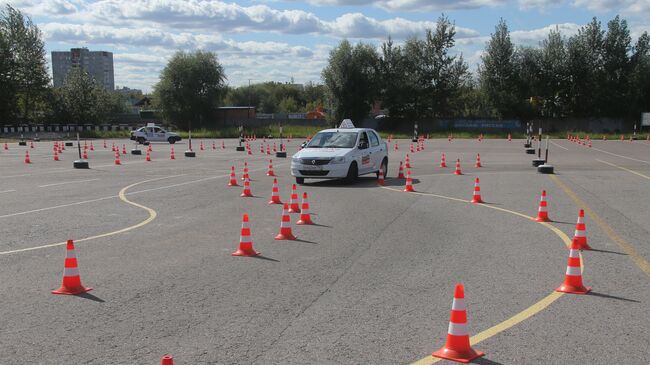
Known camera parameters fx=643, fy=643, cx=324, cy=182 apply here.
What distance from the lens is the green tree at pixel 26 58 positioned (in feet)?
258

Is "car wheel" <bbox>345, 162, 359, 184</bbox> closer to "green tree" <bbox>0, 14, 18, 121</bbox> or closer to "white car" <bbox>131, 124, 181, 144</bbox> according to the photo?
"white car" <bbox>131, 124, 181, 144</bbox>

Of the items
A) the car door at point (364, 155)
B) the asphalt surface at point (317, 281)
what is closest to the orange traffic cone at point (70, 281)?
the asphalt surface at point (317, 281)

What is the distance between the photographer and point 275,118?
87188 mm

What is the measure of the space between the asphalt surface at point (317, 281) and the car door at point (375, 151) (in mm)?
5394

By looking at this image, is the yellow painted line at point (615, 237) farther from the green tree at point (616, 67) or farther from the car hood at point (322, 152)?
the green tree at point (616, 67)

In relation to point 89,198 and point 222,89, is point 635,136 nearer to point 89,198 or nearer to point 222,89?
point 222,89

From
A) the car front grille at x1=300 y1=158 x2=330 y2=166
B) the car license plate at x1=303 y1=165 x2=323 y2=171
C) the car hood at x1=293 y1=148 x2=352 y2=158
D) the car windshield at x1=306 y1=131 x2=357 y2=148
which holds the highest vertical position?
the car windshield at x1=306 y1=131 x2=357 y2=148

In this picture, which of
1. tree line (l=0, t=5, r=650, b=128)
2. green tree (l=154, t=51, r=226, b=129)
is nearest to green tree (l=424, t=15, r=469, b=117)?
tree line (l=0, t=5, r=650, b=128)

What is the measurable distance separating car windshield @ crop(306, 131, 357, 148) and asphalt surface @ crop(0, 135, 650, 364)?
4901 mm

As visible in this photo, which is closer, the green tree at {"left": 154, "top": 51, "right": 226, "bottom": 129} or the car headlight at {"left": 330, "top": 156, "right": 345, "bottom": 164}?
the car headlight at {"left": 330, "top": 156, "right": 345, "bottom": 164}

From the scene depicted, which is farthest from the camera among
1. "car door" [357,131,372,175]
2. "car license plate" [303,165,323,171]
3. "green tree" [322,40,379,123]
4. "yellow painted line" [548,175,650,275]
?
"green tree" [322,40,379,123]

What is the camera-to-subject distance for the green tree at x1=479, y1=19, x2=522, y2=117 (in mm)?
79188

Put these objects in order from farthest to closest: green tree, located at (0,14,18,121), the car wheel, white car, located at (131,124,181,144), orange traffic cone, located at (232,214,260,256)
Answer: green tree, located at (0,14,18,121), white car, located at (131,124,181,144), the car wheel, orange traffic cone, located at (232,214,260,256)

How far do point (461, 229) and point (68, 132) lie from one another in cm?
6377
